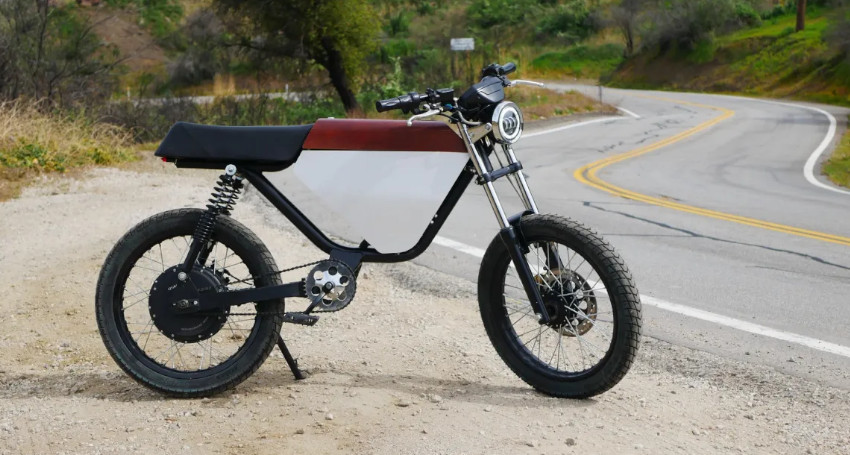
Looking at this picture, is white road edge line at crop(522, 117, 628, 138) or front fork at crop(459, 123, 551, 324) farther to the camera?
white road edge line at crop(522, 117, 628, 138)

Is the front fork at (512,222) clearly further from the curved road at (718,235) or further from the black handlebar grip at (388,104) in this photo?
the curved road at (718,235)

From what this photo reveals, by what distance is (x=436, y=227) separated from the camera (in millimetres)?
4746

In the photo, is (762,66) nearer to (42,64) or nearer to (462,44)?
(462,44)

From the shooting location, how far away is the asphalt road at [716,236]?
6309 millimetres

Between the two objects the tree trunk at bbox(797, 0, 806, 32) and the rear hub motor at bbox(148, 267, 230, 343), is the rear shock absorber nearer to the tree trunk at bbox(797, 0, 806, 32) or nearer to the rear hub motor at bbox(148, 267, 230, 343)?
the rear hub motor at bbox(148, 267, 230, 343)

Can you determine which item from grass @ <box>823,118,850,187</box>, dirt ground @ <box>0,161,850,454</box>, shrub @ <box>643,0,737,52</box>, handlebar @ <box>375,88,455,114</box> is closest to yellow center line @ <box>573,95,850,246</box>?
grass @ <box>823,118,850,187</box>

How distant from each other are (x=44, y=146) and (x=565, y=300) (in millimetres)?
10833

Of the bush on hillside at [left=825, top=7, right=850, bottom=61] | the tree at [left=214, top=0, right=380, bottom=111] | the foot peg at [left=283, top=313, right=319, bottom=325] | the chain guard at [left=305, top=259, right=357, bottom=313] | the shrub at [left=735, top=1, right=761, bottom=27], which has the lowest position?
the shrub at [left=735, top=1, right=761, bottom=27]

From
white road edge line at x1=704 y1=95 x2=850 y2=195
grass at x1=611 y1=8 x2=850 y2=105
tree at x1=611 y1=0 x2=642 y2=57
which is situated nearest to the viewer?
white road edge line at x1=704 y1=95 x2=850 y2=195

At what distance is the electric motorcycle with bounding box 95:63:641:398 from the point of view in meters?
4.64

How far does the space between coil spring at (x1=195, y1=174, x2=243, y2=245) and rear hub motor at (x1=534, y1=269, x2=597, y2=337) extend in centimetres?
153

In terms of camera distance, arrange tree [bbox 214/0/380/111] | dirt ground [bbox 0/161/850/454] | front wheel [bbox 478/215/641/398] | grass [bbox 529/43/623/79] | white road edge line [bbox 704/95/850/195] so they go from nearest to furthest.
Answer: dirt ground [bbox 0/161/850/454], front wheel [bbox 478/215/641/398], white road edge line [bbox 704/95/850/195], tree [bbox 214/0/380/111], grass [bbox 529/43/623/79]

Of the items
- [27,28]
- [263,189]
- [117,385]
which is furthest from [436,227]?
[27,28]

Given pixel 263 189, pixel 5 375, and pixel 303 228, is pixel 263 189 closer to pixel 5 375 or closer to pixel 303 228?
pixel 303 228
